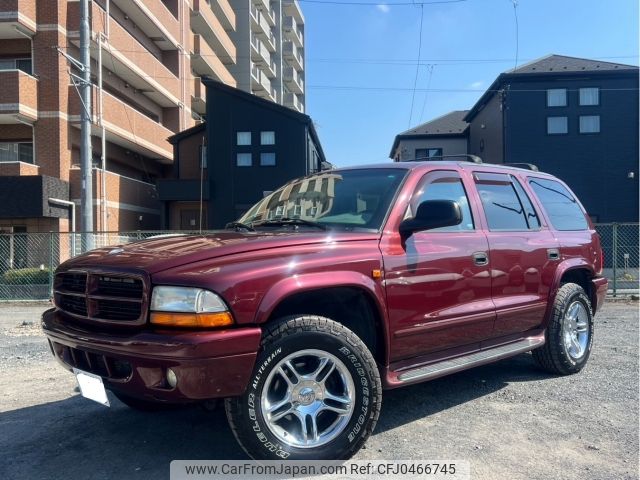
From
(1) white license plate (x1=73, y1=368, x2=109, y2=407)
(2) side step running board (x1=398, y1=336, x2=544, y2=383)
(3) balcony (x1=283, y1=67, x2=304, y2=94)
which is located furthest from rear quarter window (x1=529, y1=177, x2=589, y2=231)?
(3) balcony (x1=283, y1=67, x2=304, y2=94)

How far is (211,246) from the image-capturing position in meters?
3.26

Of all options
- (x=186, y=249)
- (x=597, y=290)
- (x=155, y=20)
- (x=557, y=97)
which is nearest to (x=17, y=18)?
(x=155, y=20)

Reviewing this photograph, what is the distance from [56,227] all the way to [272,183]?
875cm

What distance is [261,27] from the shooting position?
45.2m

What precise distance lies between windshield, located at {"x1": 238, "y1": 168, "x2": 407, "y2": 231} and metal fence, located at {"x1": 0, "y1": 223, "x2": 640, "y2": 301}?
619 centimetres

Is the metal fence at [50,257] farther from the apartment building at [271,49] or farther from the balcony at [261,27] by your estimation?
the balcony at [261,27]

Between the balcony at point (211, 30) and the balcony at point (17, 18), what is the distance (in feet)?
47.2

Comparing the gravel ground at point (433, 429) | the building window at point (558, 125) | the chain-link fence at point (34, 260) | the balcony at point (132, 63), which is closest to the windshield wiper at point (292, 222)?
the gravel ground at point (433, 429)

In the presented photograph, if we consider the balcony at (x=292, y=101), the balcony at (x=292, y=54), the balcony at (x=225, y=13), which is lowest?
the balcony at (x=292, y=101)

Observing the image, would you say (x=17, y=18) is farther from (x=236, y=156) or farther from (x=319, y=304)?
(x=319, y=304)

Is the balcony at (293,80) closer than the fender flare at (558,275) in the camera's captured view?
No

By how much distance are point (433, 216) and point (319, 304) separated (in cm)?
95

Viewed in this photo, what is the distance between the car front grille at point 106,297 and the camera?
297cm

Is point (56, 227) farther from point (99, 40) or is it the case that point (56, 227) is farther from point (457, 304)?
point (457, 304)
